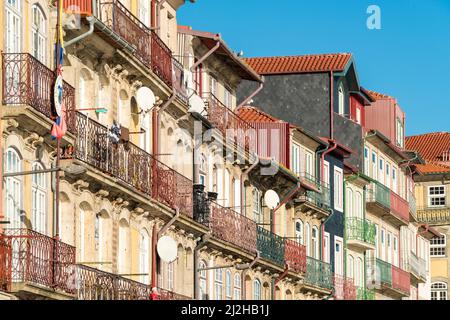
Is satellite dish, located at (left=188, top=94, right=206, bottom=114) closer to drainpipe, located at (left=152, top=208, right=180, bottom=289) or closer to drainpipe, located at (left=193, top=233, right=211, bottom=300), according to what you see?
drainpipe, located at (left=193, top=233, right=211, bottom=300)

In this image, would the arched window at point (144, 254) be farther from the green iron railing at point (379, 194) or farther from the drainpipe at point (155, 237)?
the green iron railing at point (379, 194)

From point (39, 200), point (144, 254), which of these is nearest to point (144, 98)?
point (144, 254)

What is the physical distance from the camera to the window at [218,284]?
5400 centimetres

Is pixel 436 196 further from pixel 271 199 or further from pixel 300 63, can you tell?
pixel 271 199

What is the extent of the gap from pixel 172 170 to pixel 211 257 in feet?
24.8

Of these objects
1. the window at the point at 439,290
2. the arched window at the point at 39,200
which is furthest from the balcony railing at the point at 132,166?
the window at the point at 439,290

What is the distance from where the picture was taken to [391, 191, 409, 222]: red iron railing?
8341 centimetres

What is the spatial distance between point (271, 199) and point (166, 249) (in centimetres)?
1494

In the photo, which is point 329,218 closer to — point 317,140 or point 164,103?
point 317,140

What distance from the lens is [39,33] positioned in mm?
36094

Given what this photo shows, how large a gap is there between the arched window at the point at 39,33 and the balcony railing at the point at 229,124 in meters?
Answer: 16.7

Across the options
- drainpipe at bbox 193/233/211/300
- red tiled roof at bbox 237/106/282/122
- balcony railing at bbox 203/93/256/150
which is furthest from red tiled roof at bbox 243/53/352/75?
drainpipe at bbox 193/233/211/300

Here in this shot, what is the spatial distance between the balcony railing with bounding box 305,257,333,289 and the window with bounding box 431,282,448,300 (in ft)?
113
